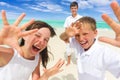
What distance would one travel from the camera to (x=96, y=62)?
256cm

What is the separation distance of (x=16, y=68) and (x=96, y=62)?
0.77 m

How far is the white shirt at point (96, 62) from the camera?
244 centimetres

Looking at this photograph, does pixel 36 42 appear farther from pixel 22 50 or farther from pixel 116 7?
pixel 116 7

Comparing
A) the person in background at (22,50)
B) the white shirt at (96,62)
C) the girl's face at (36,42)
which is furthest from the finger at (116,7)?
the girl's face at (36,42)

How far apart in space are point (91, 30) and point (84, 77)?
0.47m

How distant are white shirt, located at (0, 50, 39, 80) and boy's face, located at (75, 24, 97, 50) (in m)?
0.50

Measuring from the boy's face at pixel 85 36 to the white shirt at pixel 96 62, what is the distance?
0.06 meters

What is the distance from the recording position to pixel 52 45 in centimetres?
631

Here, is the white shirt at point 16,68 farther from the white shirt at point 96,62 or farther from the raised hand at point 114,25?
the raised hand at point 114,25

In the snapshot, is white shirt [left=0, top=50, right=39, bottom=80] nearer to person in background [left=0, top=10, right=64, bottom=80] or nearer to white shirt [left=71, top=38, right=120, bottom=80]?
person in background [left=0, top=10, right=64, bottom=80]

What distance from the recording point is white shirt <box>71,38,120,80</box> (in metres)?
2.44

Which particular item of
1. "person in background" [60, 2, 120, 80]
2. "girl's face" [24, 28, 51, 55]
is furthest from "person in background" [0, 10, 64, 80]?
"person in background" [60, 2, 120, 80]

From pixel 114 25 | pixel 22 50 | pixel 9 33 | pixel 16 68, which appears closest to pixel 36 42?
pixel 22 50

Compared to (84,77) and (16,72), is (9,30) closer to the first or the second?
(16,72)
